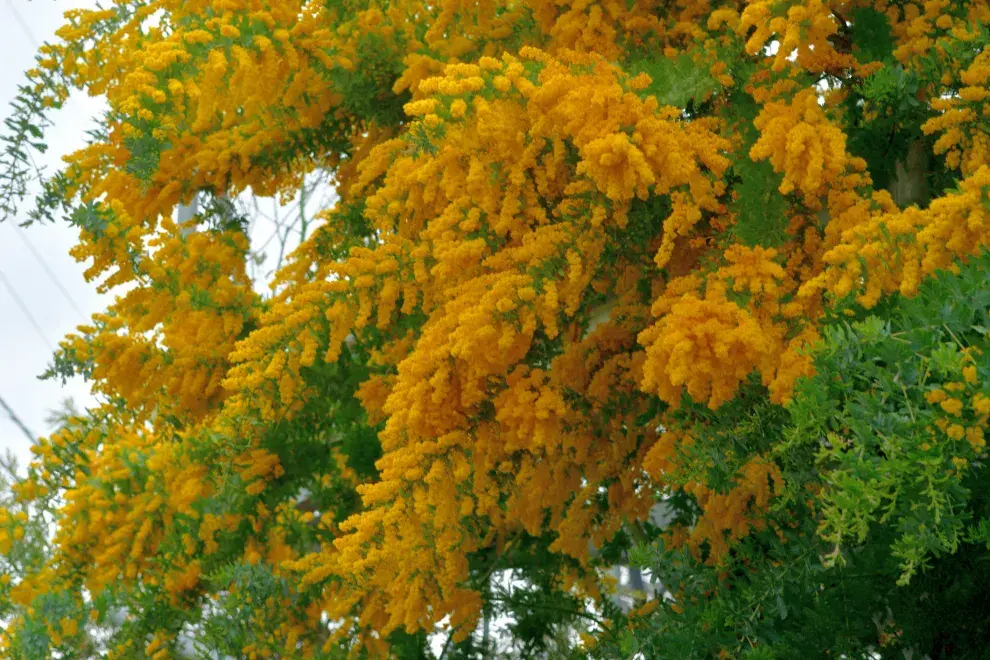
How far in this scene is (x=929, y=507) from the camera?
2.75 metres

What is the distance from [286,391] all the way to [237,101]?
127cm

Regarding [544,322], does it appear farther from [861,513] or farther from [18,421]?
[18,421]

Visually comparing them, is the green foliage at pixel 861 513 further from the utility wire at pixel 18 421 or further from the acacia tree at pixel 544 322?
the utility wire at pixel 18 421

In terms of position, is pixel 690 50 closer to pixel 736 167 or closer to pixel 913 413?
pixel 736 167

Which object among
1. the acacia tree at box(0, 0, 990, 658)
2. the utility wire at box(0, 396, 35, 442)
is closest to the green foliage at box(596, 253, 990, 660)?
the acacia tree at box(0, 0, 990, 658)

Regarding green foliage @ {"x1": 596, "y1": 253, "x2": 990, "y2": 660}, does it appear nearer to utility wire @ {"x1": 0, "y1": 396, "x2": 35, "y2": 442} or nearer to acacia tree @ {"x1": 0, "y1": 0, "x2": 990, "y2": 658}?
acacia tree @ {"x1": 0, "y1": 0, "x2": 990, "y2": 658}

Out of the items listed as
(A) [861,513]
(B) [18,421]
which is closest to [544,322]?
(A) [861,513]

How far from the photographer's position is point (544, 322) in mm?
3922

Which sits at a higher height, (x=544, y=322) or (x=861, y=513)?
(x=544, y=322)

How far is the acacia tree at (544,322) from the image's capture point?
11.5 feet

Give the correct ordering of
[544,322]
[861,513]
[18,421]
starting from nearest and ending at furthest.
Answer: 1. [861,513]
2. [544,322]
3. [18,421]

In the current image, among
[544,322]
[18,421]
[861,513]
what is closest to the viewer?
[861,513]

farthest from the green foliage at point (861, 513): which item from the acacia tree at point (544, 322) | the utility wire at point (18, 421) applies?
the utility wire at point (18, 421)

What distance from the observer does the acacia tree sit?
3500 mm
